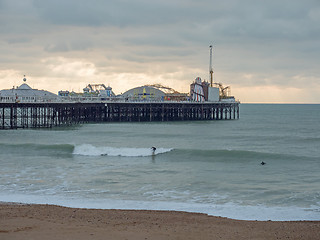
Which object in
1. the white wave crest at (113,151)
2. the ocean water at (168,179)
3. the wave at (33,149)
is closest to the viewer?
the ocean water at (168,179)

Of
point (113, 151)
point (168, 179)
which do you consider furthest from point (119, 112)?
point (168, 179)

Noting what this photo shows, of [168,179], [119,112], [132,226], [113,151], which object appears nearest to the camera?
[132,226]

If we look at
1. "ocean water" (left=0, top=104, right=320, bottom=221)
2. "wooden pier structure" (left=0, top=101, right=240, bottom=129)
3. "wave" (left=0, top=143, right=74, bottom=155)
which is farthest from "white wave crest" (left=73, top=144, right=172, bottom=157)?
"wooden pier structure" (left=0, top=101, right=240, bottom=129)

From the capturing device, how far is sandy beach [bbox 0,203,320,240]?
11.7 meters

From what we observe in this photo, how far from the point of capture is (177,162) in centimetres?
2986

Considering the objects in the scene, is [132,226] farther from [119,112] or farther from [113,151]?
[119,112]

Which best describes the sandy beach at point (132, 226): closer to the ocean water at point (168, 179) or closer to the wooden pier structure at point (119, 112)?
the ocean water at point (168, 179)

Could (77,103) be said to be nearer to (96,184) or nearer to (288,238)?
(96,184)

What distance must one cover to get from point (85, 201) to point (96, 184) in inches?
144

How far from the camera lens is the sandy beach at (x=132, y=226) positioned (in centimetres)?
1167

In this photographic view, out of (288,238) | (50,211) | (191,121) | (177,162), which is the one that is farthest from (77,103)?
(288,238)

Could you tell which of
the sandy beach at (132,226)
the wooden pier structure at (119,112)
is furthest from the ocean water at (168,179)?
the wooden pier structure at (119,112)

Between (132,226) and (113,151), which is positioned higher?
(113,151)

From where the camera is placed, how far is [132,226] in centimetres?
1273
